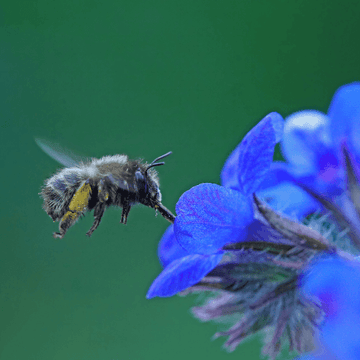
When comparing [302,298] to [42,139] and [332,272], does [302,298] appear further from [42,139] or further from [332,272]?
[42,139]

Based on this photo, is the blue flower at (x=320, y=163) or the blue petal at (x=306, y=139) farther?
the blue petal at (x=306, y=139)

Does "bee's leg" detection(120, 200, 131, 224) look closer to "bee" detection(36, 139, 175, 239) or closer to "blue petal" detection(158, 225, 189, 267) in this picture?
"bee" detection(36, 139, 175, 239)

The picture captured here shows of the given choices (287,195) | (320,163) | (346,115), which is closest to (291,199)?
(287,195)

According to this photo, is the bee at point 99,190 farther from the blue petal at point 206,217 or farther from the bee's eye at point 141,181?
the blue petal at point 206,217

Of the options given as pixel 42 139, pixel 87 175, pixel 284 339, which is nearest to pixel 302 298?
pixel 284 339

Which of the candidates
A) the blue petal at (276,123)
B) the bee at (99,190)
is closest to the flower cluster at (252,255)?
the blue petal at (276,123)

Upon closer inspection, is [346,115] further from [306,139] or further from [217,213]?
[217,213]
